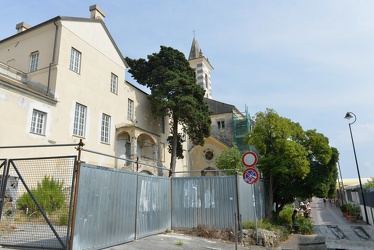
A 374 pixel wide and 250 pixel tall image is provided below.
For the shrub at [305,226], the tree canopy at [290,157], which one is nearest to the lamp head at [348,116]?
the tree canopy at [290,157]

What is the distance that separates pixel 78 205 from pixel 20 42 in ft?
65.3

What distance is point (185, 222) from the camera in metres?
11.4

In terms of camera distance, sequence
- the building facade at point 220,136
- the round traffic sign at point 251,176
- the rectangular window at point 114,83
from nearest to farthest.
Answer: the round traffic sign at point 251,176 → the rectangular window at point 114,83 → the building facade at point 220,136

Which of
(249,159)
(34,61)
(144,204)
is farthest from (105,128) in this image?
(249,159)

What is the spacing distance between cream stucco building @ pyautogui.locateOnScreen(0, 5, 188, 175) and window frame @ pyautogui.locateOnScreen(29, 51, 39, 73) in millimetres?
71

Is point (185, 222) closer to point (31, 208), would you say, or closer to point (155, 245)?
point (155, 245)

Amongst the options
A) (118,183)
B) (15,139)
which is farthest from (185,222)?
(15,139)

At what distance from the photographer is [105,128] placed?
22.5 metres

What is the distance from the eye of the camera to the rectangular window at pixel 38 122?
54.7 feet

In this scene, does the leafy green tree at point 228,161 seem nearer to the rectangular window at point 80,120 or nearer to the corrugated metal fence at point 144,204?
the corrugated metal fence at point 144,204

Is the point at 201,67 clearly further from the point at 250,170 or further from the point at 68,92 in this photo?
the point at 250,170

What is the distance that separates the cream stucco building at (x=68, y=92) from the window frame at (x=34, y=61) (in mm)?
71

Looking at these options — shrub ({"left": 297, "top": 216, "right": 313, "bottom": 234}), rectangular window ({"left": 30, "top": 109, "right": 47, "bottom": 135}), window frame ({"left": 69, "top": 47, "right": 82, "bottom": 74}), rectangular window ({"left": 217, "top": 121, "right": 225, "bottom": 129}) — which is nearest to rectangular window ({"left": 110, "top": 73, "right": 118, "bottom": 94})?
window frame ({"left": 69, "top": 47, "right": 82, "bottom": 74})

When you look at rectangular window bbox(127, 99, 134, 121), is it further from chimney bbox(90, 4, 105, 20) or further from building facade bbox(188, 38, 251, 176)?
building facade bbox(188, 38, 251, 176)
